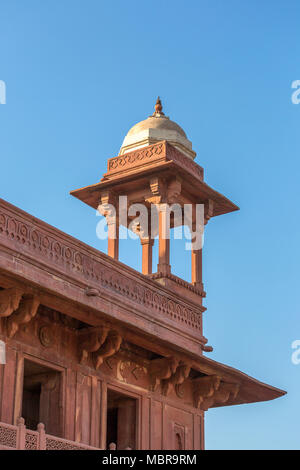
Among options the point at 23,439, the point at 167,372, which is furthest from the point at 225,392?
the point at 23,439

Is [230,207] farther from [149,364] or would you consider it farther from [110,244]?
[149,364]

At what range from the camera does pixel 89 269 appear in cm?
1531

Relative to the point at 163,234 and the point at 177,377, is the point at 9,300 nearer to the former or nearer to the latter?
the point at 177,377

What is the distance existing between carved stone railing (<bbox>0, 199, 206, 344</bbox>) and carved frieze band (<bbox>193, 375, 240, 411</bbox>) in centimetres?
72

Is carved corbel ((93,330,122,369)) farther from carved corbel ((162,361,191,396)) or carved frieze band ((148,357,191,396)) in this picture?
carved corbel ((162,361,191,396))

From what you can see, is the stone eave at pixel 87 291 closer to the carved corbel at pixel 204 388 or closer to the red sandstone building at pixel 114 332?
the red sandstone building at pixel 114 332

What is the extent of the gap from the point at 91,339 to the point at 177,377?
7.47 feet

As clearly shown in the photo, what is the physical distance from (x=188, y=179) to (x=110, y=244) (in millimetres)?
1988

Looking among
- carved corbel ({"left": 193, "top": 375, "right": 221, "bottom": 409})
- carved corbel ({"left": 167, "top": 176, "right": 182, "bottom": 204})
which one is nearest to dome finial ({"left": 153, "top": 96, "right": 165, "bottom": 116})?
carved corbel ({"left": 167, "top": 176, "right": 182, "bottom": 204})

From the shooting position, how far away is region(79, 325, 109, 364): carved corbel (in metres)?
15.1

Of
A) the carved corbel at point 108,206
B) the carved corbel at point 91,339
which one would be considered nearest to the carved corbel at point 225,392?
the carved corbel at point 91,339

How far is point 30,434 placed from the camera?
12523mm

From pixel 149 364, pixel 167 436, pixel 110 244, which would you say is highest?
pixel 110 244
